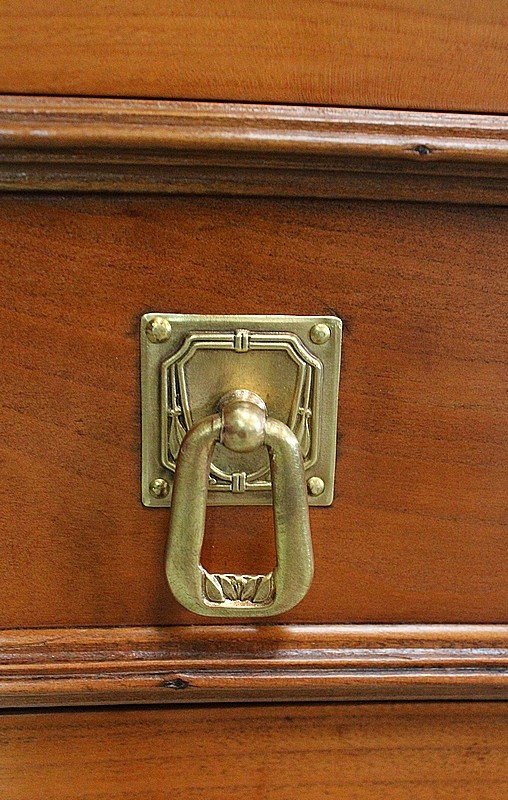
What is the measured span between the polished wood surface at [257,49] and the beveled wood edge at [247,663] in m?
0.23

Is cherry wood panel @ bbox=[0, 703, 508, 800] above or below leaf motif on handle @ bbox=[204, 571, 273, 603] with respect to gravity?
below

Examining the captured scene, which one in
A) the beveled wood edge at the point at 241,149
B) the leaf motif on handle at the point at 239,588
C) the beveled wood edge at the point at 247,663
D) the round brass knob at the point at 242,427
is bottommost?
the beveled wood edge at the point at 247,663

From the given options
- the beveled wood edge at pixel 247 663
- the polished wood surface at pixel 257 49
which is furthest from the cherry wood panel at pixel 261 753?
the polished wood surface at pixel 257 49

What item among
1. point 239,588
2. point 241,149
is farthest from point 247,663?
point 241,149

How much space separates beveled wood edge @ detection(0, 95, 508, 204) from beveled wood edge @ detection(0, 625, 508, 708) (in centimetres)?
19

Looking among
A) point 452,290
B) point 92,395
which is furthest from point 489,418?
point 92,395

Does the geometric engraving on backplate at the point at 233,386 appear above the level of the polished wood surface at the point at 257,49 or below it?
below

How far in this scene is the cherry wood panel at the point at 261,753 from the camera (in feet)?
1.38

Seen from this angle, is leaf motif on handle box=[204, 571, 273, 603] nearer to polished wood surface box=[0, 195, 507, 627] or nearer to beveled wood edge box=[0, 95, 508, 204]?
polished wood surface box=[0, 195, 507, 627]

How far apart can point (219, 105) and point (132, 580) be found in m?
0.20

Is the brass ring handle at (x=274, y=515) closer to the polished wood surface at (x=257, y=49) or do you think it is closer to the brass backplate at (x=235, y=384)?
the brass backplate at (x=235, y=384)

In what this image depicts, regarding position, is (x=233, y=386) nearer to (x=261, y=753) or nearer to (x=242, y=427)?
(x=242, y=427)

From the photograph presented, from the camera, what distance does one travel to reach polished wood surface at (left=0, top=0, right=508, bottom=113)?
331 mm

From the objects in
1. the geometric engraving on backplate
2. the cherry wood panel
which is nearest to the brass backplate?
the geometric engraving on backplate
